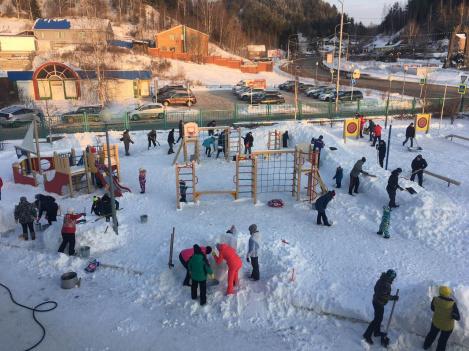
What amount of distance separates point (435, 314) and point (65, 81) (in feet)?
109

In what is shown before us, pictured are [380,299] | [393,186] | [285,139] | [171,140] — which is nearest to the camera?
[380,299]

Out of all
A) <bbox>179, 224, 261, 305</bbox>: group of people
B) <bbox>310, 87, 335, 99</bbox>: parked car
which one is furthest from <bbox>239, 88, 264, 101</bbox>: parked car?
<bbox>179, 224, 261, 305</bbox>: group of people

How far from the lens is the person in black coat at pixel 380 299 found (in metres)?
7.00

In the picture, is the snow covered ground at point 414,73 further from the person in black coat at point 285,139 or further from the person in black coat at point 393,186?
the person in black coat at point 393,186

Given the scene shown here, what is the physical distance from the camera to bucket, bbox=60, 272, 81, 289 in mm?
8922

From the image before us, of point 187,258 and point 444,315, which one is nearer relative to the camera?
point 444,315

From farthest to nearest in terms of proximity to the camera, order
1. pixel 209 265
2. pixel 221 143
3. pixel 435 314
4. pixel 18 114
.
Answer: pixel 18 114 → pixel 221 143 → pixel 209 265 → pixel 435 314

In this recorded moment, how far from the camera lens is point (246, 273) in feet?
30.0

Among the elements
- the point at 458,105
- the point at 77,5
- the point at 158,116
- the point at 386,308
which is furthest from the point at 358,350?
the point at 77,5

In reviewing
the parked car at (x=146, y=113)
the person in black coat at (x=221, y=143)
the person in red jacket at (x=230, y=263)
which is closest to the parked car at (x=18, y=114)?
the parked car at (x=146, y=113)

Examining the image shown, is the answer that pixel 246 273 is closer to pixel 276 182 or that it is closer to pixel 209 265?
pixel 209 265

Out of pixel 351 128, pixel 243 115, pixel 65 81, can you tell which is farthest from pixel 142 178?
pixel 65 81

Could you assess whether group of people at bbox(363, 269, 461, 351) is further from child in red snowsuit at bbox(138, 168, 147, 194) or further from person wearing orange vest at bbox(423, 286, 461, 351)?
child in red snowsuit at bbox(138, 168, 147, 194)

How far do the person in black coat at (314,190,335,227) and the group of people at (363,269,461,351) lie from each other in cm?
439
